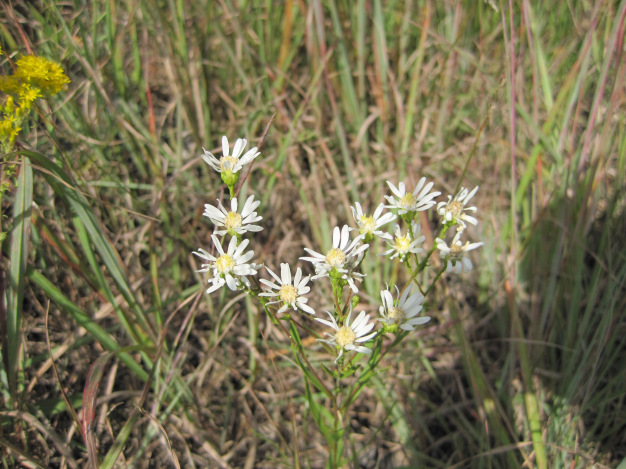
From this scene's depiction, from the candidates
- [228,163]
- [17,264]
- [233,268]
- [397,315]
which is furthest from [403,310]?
[17,264]

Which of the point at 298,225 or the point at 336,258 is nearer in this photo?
the point at 336,258

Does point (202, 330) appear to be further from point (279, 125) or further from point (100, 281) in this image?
point (279, 125)

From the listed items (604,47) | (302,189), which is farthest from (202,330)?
(604,47)

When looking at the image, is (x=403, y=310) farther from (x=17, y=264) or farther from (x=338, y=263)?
(x=17, y=264)

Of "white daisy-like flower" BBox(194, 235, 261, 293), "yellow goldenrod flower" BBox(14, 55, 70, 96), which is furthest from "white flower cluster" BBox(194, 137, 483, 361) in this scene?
"yellow goldenrod flower" BBox(14, 55, 70, 96)

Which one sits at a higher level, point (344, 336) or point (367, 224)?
point (367, 224)

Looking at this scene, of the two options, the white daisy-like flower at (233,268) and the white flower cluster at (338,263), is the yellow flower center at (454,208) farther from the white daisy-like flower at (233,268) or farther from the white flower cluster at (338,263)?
the white daisy-like flower at (233,268)
